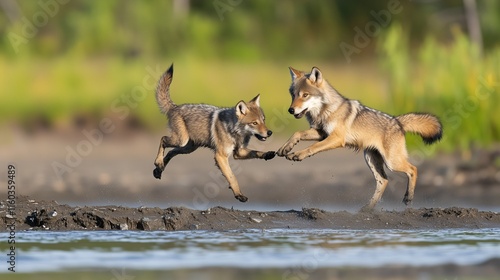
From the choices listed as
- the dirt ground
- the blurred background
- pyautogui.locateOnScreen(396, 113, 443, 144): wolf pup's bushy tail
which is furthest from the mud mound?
the blurred background

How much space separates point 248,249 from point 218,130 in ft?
8.68

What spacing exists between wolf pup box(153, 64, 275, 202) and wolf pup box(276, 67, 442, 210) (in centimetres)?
46

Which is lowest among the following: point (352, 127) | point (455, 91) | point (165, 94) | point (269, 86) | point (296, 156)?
point (296, 156)

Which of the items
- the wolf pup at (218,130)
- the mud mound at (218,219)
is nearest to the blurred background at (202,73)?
the wolf pup at (218,130)

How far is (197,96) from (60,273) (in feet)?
34.6

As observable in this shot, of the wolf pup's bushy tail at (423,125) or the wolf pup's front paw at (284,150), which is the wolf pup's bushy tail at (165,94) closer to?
the wolf pup's front paw at (284,150)

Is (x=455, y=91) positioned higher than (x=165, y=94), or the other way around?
(x=455, y=91)

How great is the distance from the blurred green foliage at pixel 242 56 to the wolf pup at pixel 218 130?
4138 millimetres

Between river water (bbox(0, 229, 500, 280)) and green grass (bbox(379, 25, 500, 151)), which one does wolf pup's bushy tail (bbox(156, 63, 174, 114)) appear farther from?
green grass (bbox(379, 25, 500, 151))

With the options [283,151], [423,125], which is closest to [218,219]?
[283,151]

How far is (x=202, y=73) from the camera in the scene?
68.3ft

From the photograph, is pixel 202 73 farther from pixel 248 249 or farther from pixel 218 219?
pixel 248 249

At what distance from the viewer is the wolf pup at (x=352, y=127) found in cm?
1288

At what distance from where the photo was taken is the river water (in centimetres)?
1011
